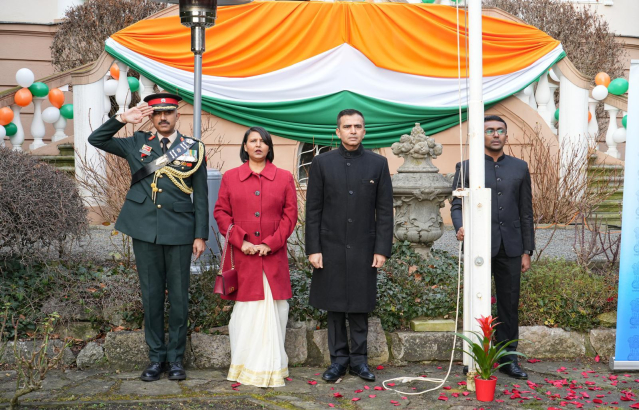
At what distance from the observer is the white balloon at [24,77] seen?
31.5 ft

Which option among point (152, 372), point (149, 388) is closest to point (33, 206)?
point (152, 372)

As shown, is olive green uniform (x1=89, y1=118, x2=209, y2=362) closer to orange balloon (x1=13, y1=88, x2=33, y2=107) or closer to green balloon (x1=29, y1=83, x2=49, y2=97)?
orange balloon (x1=13, y1=88, x2=33, y2=107)

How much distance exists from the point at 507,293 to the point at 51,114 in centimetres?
728

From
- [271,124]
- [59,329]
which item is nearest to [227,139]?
[271,124]

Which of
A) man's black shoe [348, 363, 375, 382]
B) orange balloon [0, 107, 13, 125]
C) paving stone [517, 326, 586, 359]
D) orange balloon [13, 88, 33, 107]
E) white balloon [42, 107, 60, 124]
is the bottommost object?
man's black shoe [348, 363, 375, 382]

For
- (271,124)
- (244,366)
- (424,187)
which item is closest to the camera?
(244,366)

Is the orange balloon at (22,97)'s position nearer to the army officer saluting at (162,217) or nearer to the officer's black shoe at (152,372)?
the army officer saluting at (162,217)

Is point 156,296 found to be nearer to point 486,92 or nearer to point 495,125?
point 495,125

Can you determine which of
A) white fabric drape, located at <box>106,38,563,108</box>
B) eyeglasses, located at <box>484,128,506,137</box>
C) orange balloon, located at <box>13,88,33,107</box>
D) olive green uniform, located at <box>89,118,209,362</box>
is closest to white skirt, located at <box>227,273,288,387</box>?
olive green uniform, located at <box>89,118,209,362</box>

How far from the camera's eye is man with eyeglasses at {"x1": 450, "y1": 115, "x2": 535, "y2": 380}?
4.91 meters

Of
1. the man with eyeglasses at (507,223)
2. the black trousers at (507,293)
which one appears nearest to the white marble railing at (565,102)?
the man with eyeglasses at (507,223)

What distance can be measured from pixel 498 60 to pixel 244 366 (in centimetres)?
675

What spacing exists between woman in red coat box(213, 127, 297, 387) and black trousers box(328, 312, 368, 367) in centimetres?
32

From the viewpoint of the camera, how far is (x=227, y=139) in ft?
32.8
